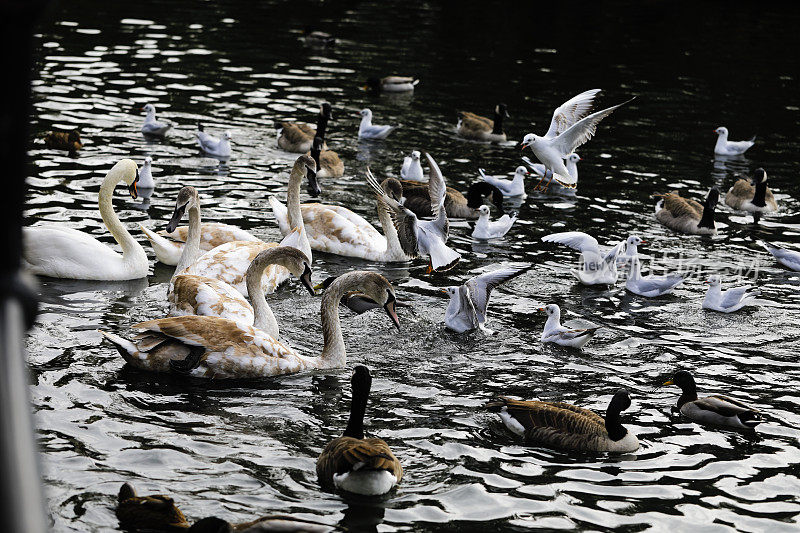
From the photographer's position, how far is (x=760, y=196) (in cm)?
1597

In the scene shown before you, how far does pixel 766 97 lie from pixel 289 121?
1316 cm

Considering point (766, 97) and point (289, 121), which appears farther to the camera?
point (766, 97)

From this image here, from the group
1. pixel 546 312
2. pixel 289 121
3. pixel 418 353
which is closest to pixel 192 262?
pixel 418 353

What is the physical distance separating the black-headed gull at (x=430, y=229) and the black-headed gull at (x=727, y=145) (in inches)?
371

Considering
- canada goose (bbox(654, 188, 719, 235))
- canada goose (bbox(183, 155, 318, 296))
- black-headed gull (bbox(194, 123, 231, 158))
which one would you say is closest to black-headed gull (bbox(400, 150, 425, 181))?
black-headed gull (bbox(194, 123, 231, 158))

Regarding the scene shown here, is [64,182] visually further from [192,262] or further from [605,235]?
[605,235]

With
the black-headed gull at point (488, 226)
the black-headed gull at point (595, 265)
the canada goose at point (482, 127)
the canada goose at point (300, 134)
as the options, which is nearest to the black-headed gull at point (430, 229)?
the black-headed gull at point (488, 226)

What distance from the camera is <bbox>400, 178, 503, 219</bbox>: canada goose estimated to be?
50.2ft

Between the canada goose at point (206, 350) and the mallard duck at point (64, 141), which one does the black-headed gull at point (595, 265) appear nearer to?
the canada goose at point (206, 350)

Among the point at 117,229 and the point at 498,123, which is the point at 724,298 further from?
the point at 498,123

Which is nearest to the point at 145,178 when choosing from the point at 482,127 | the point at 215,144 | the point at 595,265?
the point at 215,144

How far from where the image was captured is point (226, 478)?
6.87 meters

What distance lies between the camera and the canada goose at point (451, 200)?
15.3m

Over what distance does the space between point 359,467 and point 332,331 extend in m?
2.91
